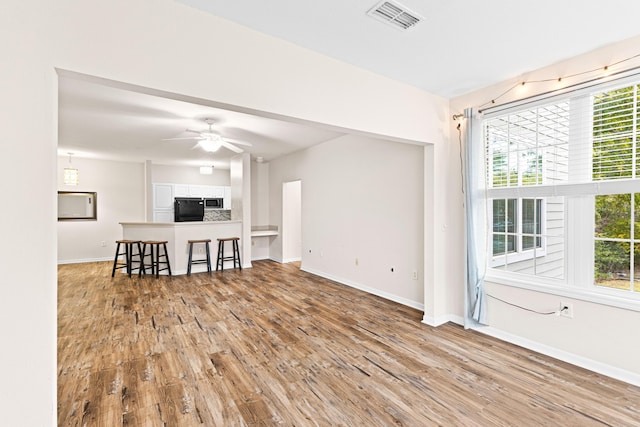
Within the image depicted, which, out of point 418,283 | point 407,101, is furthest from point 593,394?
point 407,101

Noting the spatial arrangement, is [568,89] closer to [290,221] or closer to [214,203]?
[290,221]

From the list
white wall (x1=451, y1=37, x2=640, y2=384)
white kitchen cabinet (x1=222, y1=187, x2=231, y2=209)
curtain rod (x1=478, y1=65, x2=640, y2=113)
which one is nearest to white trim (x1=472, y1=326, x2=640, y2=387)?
white wall (x1=451, y1=37, x2=640, y2=384)

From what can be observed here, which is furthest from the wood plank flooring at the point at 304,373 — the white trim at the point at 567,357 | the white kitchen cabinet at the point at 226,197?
the white kitchen cabinet at the point at 226,197

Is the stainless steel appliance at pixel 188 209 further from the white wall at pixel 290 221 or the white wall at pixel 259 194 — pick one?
the white wall at pixel 290 221

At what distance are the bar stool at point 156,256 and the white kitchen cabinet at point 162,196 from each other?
2.39m

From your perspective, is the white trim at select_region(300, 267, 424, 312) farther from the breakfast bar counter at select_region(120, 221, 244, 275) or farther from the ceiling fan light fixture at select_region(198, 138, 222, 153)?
the ceiling fan light fixture at select_region(198, 138, 222, 153)

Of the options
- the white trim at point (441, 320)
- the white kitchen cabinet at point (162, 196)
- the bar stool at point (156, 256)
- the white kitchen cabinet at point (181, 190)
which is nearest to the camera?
the white trim at point (441, 320)

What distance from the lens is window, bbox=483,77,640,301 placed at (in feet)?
8.18

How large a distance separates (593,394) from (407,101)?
3024 mm

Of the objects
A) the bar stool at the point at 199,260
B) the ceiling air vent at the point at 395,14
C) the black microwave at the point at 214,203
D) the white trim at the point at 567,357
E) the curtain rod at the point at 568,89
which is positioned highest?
the ceiling air vent at the point at 395,14

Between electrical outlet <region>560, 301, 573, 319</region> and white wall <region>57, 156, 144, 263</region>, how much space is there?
946 centimetres

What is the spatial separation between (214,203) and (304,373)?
765cm

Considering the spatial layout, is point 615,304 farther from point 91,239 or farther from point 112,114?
point 91,239

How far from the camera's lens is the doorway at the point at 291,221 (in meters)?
7.61
